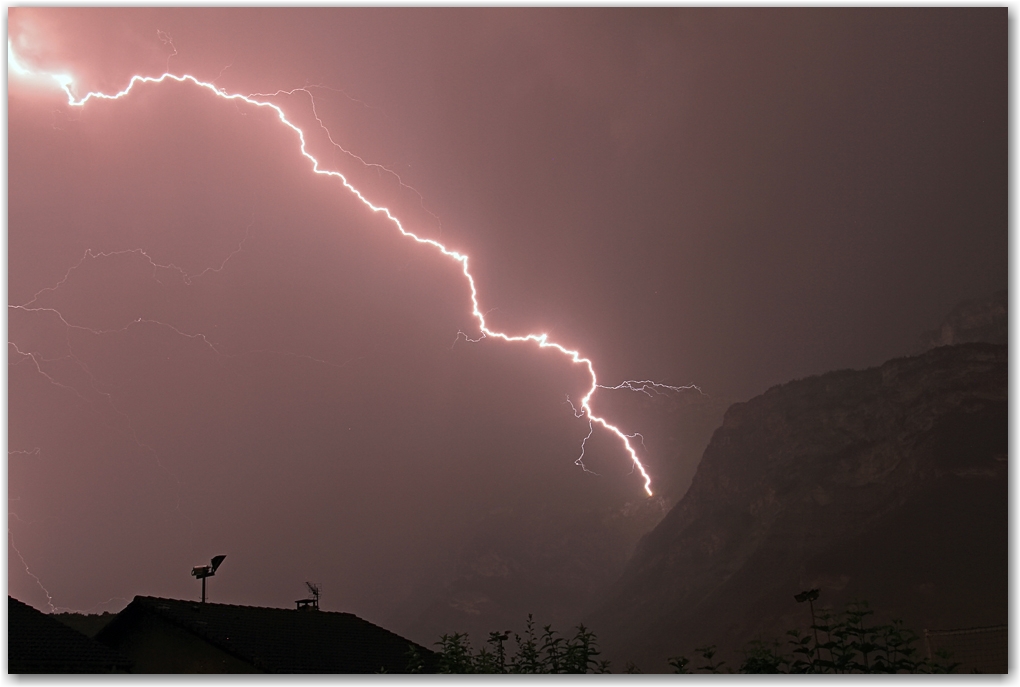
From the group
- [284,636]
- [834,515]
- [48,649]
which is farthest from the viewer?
[834,515]

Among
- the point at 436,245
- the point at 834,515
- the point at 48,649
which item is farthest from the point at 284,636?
the point at 834,515

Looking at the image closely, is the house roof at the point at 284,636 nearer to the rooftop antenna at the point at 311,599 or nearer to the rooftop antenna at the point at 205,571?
the rooftop antenna at the point at 205,571

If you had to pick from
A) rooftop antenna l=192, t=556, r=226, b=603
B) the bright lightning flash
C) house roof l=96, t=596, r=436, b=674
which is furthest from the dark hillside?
rooftop antenna l=192, t=556, r=226, b=603

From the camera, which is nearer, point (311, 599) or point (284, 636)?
point (284, 636)

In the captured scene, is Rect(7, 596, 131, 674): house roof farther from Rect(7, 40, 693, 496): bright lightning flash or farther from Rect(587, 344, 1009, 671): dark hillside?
Rect(587, 344, 1009, 671): dark hillside

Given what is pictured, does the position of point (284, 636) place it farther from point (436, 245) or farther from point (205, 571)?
point (436, 245)

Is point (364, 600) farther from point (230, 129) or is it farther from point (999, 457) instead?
point (999, 457)

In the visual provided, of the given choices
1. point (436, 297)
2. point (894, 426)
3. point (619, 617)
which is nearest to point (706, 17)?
point (436, 297)

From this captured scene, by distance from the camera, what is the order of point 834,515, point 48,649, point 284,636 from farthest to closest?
point 834,515
point 284,636
point 48,649
